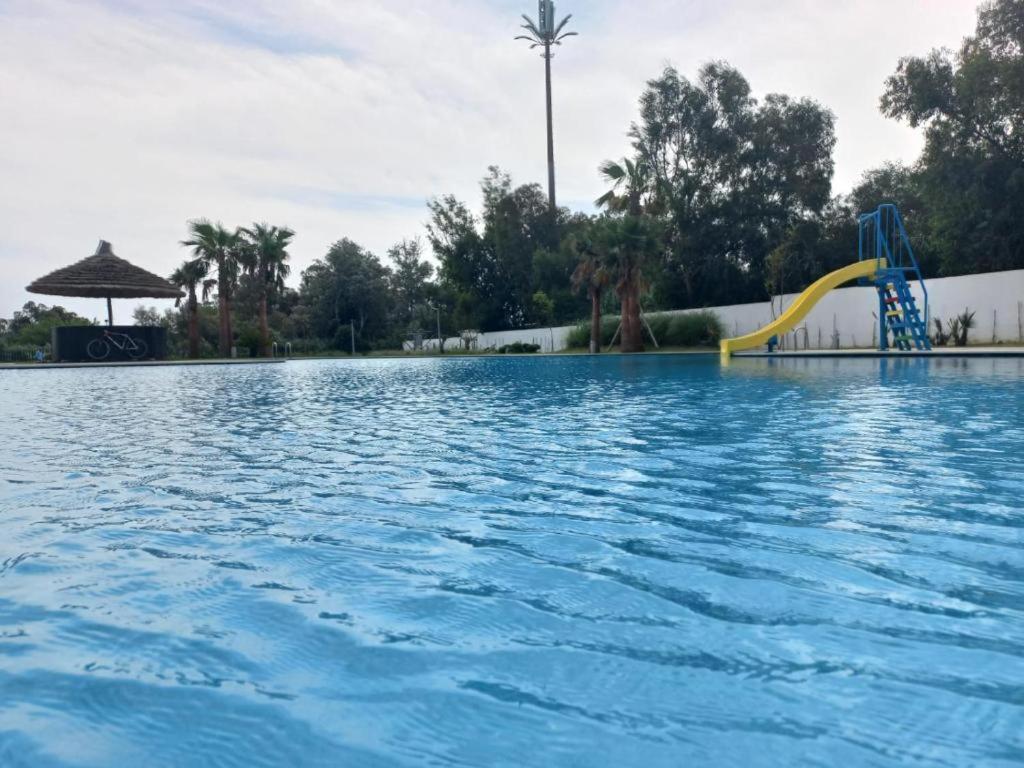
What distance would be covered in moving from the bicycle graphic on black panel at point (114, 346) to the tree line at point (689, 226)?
5.15 m

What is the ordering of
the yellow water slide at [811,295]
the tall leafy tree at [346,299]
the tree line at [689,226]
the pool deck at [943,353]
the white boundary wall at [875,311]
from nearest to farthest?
the pool deck at [943,353]
the yellow water slide at [811,295]
the white boundary wall at [875,311]
the tree line at [689,226]
the tall leafy tree at [346,299]

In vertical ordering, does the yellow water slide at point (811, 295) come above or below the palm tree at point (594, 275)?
below

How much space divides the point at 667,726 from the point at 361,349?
5198 centimetres

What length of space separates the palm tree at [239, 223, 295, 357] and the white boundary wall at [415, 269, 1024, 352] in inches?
918

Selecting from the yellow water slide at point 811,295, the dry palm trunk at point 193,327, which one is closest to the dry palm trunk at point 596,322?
the yellow water slide at point 811,295

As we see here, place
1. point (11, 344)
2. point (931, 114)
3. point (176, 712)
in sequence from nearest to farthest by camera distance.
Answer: point (176, 712)
point (931, 114)
point (11, 344)

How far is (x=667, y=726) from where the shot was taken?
76.6 inches

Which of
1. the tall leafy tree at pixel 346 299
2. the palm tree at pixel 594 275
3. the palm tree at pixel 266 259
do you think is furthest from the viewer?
the tall leafy tree at pixel 346 299

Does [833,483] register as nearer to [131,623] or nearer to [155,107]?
[131,623]

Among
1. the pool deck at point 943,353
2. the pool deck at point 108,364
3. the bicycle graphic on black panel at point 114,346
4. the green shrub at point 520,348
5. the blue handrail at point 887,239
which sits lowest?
the pool deck at point 943,353

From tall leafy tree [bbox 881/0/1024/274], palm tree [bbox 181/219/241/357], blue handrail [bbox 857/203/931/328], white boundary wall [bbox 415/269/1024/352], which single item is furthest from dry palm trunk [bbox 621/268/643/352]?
palm tree [bbox 181/219/241/357]

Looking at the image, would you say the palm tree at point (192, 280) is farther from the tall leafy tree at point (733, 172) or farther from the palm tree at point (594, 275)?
the tall leafy tree at point (733, 172)

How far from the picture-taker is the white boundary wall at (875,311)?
Answer: 24.2 meters

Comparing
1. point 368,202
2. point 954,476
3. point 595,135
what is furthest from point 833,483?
A: point 368,202
